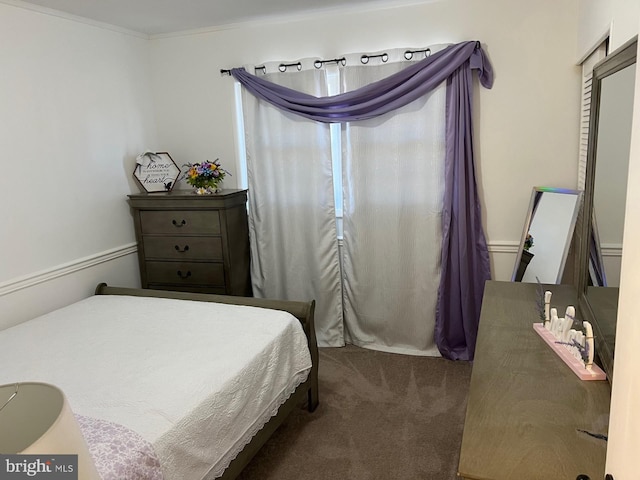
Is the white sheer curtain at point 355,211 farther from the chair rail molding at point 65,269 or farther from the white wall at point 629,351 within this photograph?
the white wall at point 629,351

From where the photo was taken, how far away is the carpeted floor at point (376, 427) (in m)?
2.30

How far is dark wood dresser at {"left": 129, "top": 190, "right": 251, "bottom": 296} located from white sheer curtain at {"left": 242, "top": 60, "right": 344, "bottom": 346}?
194 mm

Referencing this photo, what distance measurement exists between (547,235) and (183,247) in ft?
7.82

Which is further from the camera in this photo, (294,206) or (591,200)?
(294,206)

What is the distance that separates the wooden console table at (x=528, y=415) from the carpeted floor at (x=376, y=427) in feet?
2.83

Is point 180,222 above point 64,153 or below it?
below

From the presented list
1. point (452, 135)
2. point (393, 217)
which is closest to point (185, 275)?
point (393, 217)

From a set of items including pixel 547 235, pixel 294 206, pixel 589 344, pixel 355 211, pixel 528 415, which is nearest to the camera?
pixel 528 415

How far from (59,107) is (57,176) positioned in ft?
1.40

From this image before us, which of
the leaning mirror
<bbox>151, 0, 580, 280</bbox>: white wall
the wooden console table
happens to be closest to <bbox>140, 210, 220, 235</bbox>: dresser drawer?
<bbox>151, 0, 580, 280</bbox>: white wall

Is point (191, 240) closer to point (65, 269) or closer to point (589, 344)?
point (65, 269)

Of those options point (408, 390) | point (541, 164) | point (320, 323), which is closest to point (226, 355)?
point (408, 390)

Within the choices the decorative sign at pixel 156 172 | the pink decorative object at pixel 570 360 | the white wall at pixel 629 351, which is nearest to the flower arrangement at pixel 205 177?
the decorative sign at pixel 156 172

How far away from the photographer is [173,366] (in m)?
2.10
